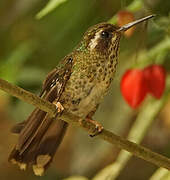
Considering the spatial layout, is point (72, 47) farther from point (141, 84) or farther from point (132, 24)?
point (132, 24)

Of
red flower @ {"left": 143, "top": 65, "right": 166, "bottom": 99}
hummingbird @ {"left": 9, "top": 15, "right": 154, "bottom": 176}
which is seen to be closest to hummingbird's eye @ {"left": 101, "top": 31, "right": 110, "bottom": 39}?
hummingbird @ {"left": 9, "top": 15, "right": 154, "bottom": 176}

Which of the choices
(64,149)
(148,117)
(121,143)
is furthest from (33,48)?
(64,149)

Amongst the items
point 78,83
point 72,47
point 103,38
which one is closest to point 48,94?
point 78,83

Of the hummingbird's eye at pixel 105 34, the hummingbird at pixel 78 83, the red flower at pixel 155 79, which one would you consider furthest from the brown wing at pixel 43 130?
the red flower at pixel 155 79

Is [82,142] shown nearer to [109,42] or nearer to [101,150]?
[101,150]

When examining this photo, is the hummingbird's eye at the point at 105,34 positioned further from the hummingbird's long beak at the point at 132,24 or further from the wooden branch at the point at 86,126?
the wooden branch at the point at 86,126

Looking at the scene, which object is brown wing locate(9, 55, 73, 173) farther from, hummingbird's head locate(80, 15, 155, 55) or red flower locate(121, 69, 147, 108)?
red flower locate(121, 69, 147, 108)
